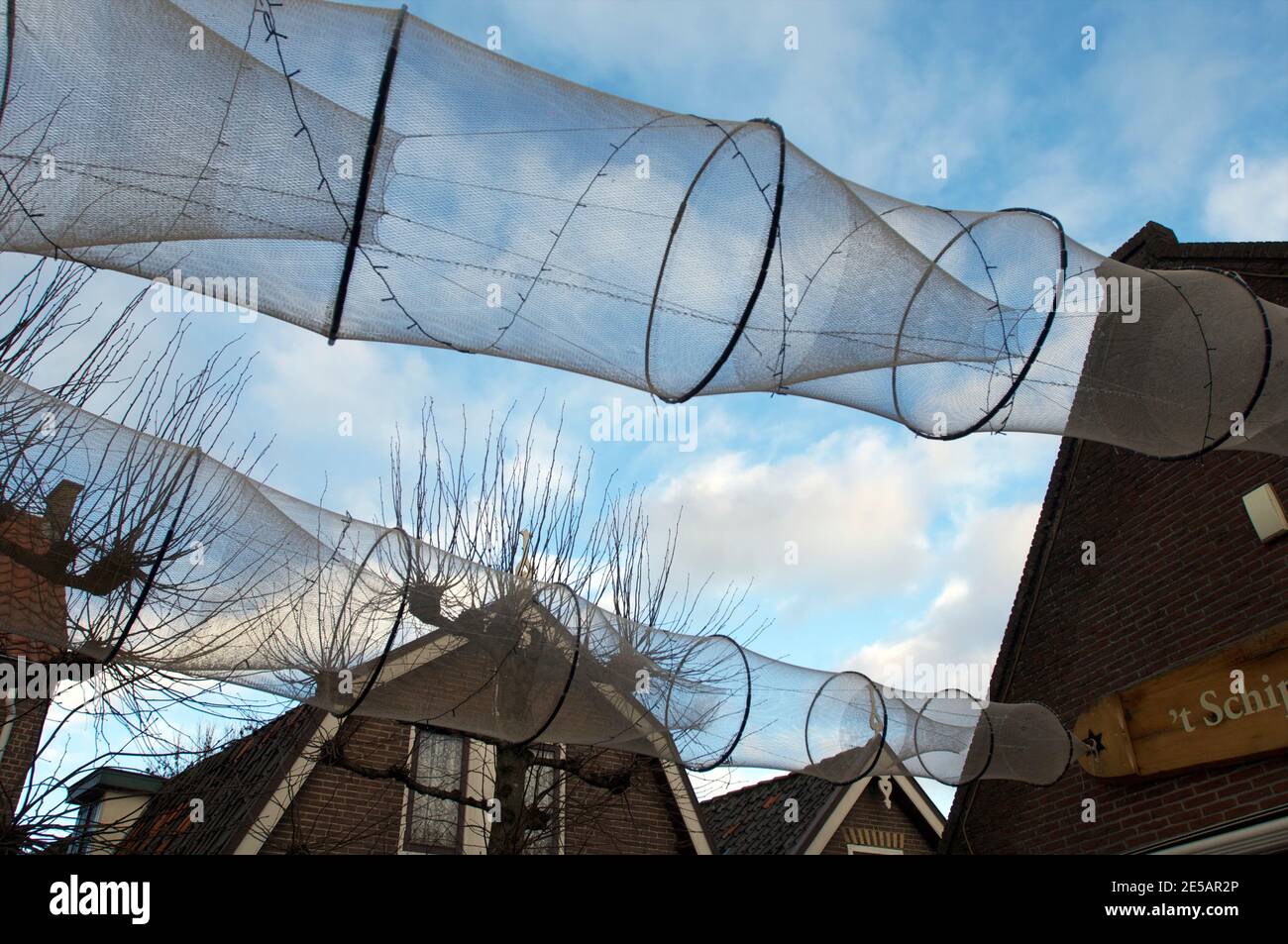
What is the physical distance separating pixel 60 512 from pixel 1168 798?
7.63 m

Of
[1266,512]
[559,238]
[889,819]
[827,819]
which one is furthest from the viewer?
[889,819]

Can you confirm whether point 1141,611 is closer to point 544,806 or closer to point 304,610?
point 544,806

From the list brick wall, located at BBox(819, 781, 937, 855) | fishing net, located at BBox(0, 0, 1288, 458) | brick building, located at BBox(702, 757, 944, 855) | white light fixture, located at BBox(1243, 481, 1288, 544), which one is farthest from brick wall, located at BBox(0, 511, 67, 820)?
brick wall, located at BBox(819, 781, 937, 855)

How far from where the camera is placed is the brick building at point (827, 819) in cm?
1459

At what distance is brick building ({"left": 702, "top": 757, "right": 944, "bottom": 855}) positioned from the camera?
1459 centimetres

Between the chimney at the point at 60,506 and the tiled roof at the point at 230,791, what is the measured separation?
5968mm

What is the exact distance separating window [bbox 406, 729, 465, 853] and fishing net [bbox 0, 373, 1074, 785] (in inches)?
248

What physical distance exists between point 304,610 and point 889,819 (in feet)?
46.0

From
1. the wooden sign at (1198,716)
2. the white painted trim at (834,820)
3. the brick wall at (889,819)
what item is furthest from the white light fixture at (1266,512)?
the brick wall at (889,819)

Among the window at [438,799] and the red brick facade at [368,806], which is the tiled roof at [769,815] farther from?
the window at [438,799]

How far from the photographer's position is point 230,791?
1028cm

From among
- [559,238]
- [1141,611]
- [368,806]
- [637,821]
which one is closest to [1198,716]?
[1141,611]
